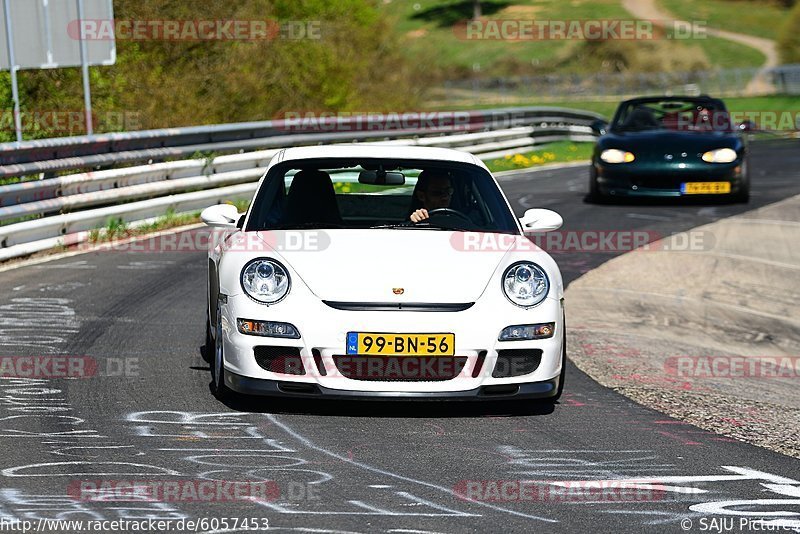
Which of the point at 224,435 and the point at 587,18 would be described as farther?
the point at 587,18

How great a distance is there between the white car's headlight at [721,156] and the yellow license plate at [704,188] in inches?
11.6

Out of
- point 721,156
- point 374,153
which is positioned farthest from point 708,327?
point 721,156

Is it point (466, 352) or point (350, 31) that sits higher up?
point (350, 31)

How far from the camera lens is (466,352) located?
6.20 m

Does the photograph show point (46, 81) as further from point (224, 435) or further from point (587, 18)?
point (587, 18)

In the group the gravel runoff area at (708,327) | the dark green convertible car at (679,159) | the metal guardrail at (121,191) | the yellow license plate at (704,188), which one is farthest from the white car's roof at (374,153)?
the yellow license plate at (704,188)

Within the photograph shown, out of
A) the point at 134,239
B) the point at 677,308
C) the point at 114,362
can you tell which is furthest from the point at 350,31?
the point at 114,362

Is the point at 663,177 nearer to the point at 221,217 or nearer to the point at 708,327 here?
the point at 708,327

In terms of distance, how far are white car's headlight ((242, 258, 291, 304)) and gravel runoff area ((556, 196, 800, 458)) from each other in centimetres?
205

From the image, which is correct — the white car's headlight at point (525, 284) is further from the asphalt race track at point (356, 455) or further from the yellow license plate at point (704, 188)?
the yellow license plate at point (704, 188)

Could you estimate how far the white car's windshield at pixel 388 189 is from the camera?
23.2ft

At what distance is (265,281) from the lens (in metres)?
6.35

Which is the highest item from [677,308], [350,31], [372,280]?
[350,31]

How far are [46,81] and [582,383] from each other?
14.5m
